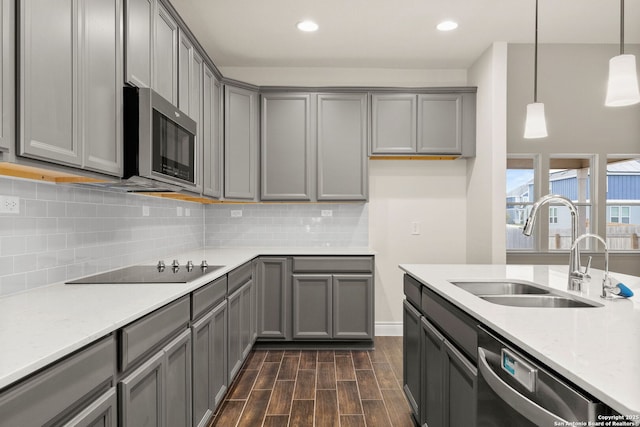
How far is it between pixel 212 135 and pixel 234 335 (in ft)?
5.56

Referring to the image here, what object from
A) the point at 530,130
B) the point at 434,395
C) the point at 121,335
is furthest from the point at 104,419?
the point at 530,130

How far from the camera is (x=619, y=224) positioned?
4.19 metres

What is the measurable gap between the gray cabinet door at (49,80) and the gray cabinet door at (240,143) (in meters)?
2.16

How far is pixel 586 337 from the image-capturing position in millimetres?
1037

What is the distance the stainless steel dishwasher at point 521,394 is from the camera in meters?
0.81

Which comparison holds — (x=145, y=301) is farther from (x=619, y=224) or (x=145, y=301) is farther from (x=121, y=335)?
(x=619, y=224)

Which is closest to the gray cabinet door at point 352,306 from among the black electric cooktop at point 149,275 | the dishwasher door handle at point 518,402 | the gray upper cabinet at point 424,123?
the gray upper cabinet at point 424,123

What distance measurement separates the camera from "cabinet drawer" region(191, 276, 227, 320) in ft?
6.36

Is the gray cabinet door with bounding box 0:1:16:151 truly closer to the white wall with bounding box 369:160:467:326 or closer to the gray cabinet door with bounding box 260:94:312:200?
the gray cabinet door with bounding box 260:94:312:200

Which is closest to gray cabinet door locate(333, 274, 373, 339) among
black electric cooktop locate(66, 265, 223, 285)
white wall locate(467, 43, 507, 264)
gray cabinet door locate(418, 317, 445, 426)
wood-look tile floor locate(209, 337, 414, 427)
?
wood-look tile floor locate(209, 337, 414, 427)

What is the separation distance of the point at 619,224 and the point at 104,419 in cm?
496

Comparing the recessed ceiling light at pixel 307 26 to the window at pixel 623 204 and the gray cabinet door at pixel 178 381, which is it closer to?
the gray cabinet door at pixel 178 381

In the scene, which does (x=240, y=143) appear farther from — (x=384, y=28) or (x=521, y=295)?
(x=521, y=295)

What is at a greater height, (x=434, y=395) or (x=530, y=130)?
(x=530, y=130)
